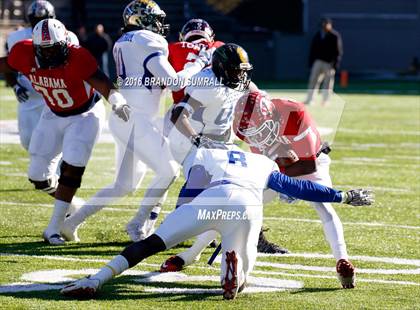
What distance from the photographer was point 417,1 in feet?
113

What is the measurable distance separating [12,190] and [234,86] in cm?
419

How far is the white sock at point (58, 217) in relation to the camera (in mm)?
7438

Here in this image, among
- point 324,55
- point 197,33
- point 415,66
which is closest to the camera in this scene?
point 197,33

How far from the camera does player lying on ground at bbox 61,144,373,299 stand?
18.4 feet

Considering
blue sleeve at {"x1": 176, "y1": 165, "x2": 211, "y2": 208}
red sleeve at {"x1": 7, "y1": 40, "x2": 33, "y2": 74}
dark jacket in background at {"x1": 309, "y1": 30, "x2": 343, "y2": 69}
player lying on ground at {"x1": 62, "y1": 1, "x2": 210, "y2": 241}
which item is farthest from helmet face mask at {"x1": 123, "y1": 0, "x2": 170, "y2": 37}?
dark jacket in background at {"x1": 309, "y1": 30, "x2": 343, "y2": 69}

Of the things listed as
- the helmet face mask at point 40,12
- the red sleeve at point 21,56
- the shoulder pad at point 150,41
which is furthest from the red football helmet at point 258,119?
the helmet face mask at point 40,12

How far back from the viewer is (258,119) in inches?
248

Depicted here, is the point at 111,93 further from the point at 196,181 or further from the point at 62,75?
the point at 196,181

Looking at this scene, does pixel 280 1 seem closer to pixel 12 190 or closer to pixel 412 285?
pixel 12 190

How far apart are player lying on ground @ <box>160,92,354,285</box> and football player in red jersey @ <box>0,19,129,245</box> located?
1.15 meters

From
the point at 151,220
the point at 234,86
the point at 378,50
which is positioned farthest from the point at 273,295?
the point at 378,50

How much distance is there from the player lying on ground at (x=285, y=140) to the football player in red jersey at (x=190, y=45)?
1.70 metres

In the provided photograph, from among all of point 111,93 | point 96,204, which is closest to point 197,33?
point 111,93

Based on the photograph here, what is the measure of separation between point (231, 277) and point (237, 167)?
635mm
